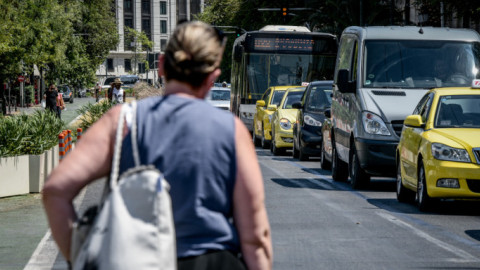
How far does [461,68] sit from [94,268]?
14.2 m

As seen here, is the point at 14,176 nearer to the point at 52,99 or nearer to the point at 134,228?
the point at 134,228

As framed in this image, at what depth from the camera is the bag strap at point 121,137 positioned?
3301 mm

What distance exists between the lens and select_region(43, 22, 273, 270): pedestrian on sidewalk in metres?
3.34

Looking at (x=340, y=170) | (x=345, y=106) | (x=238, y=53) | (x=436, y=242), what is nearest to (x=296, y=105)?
(x=340, y=170)

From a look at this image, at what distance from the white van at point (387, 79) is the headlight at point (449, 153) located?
280 cm

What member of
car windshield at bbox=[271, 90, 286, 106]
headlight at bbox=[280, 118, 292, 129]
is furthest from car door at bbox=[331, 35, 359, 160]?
car windshield at bbox=[271, 90, 286, 106]

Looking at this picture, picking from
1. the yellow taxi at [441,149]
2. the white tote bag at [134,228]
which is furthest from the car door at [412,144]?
the white tote bag at [134,228]

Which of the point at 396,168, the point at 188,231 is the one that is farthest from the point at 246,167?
the point at 396,168

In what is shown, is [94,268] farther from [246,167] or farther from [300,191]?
[300,191]

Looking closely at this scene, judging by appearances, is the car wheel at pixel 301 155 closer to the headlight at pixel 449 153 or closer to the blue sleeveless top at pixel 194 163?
the headlight at pixel 449 153

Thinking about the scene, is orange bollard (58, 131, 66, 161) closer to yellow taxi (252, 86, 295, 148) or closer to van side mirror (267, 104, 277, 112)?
van side mirror (267, 104, 277, 112)

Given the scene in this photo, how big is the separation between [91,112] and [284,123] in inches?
354

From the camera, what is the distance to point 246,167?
3.43 meters

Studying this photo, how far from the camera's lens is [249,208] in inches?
135
